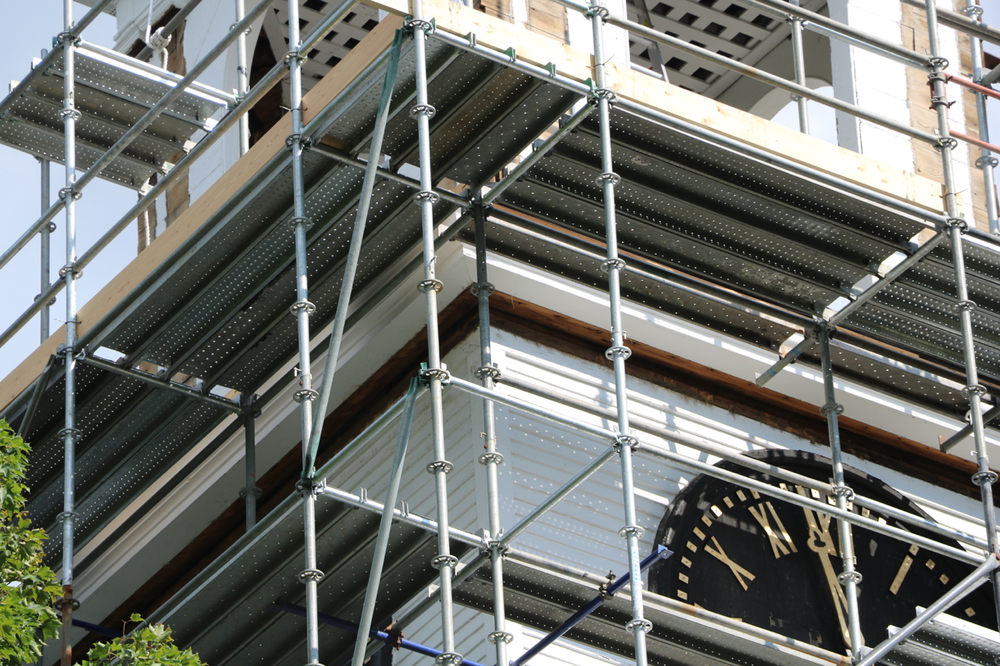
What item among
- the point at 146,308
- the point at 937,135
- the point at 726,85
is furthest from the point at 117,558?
the point at 726,85

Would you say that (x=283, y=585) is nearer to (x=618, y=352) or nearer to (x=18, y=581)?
(x=18, y=581)

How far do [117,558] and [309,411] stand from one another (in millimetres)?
5226

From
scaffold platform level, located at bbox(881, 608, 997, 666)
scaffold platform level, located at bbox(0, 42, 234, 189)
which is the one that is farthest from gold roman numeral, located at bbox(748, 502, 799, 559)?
scaffold platform level, located at bbox(0, 42, 234, 189)

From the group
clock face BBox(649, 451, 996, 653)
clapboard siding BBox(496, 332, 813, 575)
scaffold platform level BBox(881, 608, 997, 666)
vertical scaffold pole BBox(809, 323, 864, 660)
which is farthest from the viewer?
clock face BBox(649, 451, 996, 653)

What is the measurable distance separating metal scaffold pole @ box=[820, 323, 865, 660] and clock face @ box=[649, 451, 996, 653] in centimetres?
1

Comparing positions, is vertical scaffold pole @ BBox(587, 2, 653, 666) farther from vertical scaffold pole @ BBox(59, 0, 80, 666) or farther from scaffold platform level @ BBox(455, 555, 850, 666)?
vertical scaffold pole @ BBox(59, 0, 80, 666)

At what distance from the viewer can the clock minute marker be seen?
14172mm

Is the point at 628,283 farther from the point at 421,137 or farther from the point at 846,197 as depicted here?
the point at 421,137

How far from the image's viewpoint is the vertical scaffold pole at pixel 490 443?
1121 centimetres

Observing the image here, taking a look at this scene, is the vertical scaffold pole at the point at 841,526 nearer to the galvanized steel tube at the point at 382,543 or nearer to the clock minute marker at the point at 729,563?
the clock minute marker at the point at 729,563

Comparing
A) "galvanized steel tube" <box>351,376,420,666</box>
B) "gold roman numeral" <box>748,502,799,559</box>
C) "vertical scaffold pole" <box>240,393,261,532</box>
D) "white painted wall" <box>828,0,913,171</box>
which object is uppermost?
"white painted wall" <box>828,0,913,171</box>

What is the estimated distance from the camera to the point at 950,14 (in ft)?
48.5

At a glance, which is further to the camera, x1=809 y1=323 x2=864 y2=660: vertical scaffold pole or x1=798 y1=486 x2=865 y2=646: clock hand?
x1=798 y1=486 x2=865 y2=646: clock hand

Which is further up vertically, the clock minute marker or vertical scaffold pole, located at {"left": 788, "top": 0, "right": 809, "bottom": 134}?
vertical scaffold pole, located at {"left": 788, "top": 0, "right": 809, "bottom": 134}
